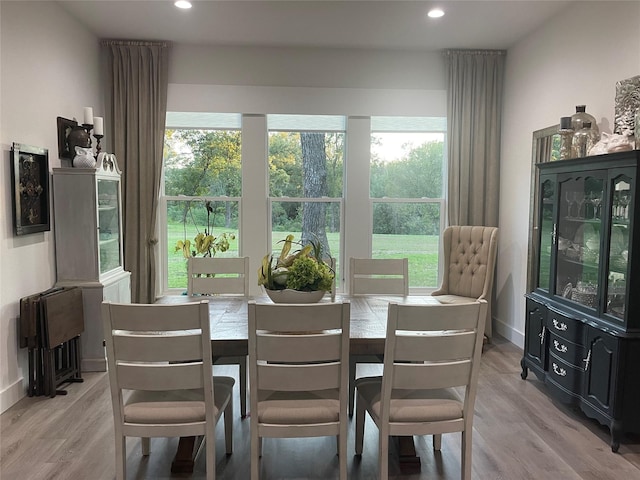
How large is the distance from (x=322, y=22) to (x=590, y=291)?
2980 millimetres

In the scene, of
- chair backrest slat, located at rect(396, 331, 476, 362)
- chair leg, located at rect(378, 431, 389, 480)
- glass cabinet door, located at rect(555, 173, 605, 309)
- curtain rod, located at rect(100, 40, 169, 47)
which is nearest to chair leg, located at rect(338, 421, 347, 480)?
chair leg, located at rect(378, 431, 389, 480)

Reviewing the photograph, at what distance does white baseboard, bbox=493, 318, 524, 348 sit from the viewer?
4.54 metres

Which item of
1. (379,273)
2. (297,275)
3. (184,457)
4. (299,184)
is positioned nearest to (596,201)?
(379,273)

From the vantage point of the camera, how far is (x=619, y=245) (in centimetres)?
276

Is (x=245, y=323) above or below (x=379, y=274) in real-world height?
below

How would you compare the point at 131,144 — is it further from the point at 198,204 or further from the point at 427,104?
the point at 427,104

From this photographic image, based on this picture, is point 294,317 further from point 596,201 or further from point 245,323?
point 596,201

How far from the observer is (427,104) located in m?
4.98

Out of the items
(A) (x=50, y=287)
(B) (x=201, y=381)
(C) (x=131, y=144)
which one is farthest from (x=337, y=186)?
(B) (x=201, y=381)

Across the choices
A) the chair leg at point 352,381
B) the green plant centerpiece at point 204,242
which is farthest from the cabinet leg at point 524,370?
the green plant centerpiece at point 204,242

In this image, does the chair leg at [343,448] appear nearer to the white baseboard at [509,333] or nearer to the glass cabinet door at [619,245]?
the glass cabinet door at [619,245]

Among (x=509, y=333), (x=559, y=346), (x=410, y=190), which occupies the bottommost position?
(x=509, y=333)

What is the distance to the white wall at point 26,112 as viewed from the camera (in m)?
3.13

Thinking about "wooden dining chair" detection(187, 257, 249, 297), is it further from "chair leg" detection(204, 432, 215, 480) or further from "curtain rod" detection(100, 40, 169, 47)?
"curtain rod" detection(100, 40, 169, 47)
